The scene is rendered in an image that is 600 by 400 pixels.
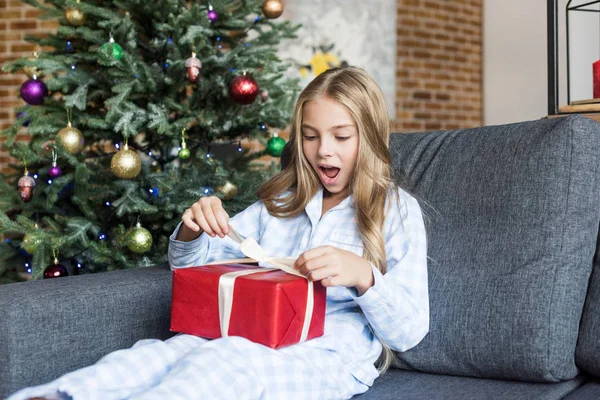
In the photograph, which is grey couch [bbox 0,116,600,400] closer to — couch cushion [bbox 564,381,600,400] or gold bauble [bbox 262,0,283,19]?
couch cushion [bbox 564,381,600,400]

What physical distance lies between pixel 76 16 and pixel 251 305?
1.59 metres

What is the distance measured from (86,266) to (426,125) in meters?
3.43

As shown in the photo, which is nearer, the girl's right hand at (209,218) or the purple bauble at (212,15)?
the girl's right hand at (209,218)

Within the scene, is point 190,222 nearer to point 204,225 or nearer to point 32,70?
point 204,225

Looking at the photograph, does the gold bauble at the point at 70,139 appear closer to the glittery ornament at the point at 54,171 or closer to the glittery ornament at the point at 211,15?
the glittery ornament at the point at 54,171

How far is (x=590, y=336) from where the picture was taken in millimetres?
1275

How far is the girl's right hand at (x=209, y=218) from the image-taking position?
139cm

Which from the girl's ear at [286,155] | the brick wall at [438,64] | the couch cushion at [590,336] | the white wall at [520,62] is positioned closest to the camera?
the couch cushion at [590,336]

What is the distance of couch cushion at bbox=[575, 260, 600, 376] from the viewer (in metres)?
1.26

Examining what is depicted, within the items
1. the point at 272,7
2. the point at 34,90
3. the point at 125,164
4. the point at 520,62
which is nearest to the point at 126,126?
the point at 125,164

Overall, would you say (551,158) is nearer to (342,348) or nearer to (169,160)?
(342,348)

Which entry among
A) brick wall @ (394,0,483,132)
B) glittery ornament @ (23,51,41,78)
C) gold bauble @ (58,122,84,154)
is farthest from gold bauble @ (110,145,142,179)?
brick wall @ (394,0,483,132)

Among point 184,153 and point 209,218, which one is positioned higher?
point 184,153

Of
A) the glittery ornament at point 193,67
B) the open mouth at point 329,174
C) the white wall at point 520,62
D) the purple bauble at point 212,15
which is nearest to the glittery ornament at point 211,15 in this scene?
the purple bauble at point 212,15
